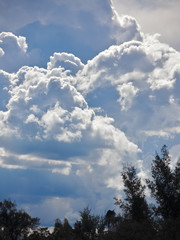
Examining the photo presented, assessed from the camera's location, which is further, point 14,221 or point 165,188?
point 14,221

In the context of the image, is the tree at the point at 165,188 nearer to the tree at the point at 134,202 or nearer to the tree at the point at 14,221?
the tree at the point at 134,202

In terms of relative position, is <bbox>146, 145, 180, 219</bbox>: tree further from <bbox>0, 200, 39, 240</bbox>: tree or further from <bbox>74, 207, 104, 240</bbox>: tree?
<bbox>0, 200, 39, 240</bbox>: tree

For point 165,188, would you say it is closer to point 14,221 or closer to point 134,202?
point 134,202

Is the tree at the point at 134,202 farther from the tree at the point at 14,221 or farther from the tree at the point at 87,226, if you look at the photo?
the tree at the point at 14,221

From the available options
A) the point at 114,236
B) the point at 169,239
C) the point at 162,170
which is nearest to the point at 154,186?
the point at 162,170

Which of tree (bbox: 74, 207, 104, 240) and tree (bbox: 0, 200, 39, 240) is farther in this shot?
tree (bbox: 0, 200, 39, 240)

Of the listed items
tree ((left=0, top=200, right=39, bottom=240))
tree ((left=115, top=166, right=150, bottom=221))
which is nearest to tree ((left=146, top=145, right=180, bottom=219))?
tree ((left=115, top=166, right=150, bottom=221))

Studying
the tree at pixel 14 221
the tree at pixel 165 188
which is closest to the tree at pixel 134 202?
the tree at pixel 165 188

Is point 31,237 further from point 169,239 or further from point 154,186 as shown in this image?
point 169,239

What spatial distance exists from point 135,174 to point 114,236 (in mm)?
21267

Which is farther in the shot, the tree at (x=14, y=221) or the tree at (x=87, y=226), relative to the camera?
the tree at (x=14, y=221)

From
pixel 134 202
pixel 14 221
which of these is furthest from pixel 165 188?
pixel 14 221

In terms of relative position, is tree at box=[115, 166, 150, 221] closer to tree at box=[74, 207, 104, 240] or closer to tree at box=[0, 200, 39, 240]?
tree at box=[74, 207, 104, 240]

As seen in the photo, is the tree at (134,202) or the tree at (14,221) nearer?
the tree at (134,202)
